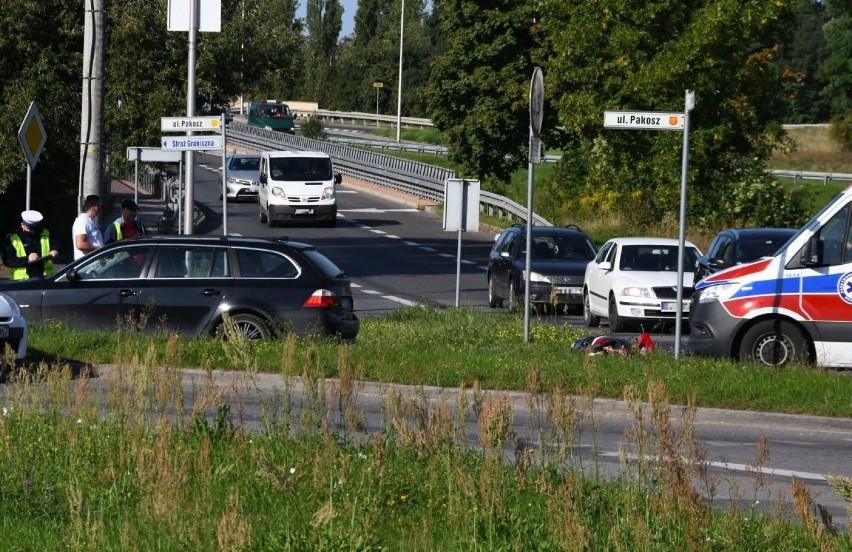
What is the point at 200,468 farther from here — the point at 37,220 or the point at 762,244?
the point at 762,244

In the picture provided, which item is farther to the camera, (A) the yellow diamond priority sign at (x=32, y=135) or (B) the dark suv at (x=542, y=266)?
(B) the dark suv at (x=542, y=266)

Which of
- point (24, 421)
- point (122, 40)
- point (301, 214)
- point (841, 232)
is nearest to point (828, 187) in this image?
point (301, 214)

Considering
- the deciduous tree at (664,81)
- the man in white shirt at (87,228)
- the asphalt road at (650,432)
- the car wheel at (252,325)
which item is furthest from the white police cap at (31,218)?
the deciduous tree at (664,81)

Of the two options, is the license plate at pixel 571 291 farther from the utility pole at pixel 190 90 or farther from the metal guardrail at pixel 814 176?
the metal guardrail at pixel 814 176

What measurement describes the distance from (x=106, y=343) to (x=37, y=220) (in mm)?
2796

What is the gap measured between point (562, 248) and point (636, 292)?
15.3 feet

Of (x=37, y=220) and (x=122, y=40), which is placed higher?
(x=122, y=40)

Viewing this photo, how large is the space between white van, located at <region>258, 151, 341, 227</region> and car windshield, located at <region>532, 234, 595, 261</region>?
58.6ft

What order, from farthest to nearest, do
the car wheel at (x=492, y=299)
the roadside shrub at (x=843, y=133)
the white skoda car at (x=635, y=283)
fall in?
the roadside shrub at (x=843, y=133), the car wheel at (x=492, y=299), the white skoda car at (x=635, y=283)

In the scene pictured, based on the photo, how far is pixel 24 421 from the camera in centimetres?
878

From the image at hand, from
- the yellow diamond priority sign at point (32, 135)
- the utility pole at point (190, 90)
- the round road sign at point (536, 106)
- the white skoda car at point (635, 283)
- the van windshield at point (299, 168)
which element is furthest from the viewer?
the van windshield at point (299, 168)

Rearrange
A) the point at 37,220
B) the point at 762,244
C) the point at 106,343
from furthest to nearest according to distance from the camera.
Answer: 1. the point at 762,244
2. the point at 37,220
3. the point at 106,343

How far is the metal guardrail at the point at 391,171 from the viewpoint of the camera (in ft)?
156

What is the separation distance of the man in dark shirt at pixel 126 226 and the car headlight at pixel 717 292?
282 inches
